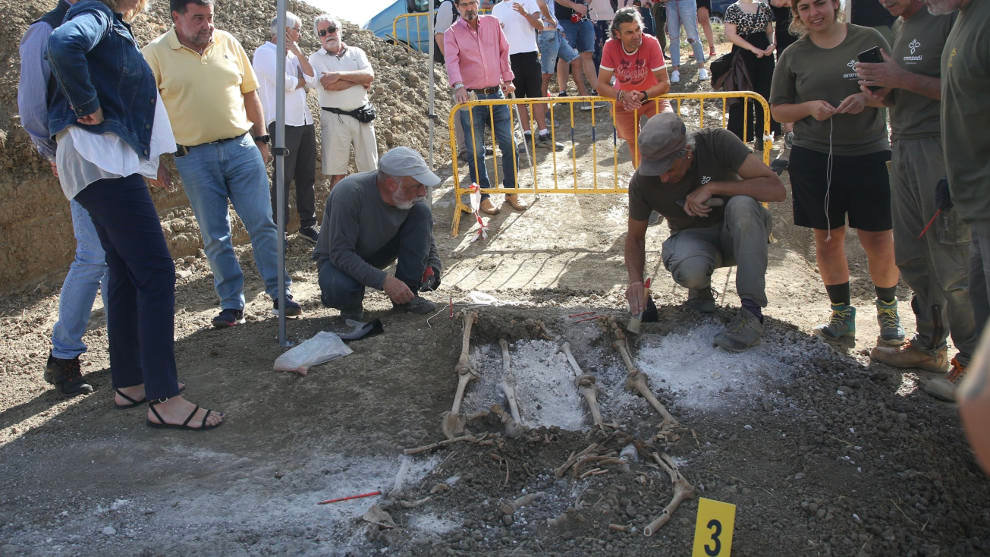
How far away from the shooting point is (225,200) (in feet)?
19.0

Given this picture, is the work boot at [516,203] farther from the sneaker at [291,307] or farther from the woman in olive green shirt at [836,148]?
the woman in olive green shirt at [836,148]

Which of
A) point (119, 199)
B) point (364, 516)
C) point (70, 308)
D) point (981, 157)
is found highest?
point (119, 199)

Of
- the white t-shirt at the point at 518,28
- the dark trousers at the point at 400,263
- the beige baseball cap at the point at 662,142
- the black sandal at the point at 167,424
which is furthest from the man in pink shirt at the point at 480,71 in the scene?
the black sandal at the point at 167,424

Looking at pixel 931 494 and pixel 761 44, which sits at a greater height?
pixel 761 44

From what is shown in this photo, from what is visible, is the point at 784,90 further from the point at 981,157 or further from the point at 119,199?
the point at 119,199

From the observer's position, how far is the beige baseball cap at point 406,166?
516 centimetres

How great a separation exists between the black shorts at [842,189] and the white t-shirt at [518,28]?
4.92m

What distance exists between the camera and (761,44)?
868 cm

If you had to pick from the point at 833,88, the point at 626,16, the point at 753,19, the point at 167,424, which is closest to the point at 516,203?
the point at 626,16

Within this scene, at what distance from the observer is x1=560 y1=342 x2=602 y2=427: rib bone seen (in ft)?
13.5

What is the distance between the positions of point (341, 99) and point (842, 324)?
16.4ft

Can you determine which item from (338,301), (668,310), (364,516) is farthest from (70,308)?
(668,310)

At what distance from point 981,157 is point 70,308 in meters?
4.98

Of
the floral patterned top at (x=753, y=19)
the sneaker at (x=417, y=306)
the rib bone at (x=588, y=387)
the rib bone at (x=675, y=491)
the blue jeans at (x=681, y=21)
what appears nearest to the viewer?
the rib bone at (x=675, y=491)
